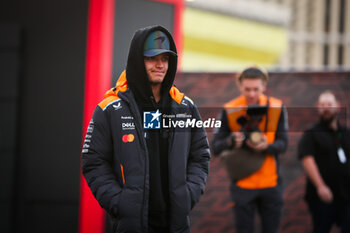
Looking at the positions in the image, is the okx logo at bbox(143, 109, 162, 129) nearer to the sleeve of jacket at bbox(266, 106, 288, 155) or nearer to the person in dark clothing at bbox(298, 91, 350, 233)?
the sleeve of jacket at bbox(266, 106, 288, 155)

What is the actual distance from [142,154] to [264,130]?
942mm

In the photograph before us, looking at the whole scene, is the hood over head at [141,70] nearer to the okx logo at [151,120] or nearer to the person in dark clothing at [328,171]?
the okx logo at [151,120]

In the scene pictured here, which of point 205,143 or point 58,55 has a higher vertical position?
point 58,55

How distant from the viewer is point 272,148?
2.52 meters

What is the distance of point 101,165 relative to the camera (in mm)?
1659

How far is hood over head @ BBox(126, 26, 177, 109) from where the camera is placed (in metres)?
1.67

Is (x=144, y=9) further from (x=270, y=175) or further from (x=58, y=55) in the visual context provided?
(x=270, y=175)

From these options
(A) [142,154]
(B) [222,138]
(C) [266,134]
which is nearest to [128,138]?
(A) [142,154]

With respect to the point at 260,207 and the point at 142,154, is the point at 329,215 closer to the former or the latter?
the point at 260,207

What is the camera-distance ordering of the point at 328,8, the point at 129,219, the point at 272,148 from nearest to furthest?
the point at 129,219 < the point at 272,148 < the point at 328,8

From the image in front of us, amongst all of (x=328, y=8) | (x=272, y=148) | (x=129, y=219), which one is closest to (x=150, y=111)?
(x=129, y=219)

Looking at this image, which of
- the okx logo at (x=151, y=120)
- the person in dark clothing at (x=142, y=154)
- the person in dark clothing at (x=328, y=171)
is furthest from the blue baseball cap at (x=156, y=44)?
the person in dark clothing at (x=328, y=171)

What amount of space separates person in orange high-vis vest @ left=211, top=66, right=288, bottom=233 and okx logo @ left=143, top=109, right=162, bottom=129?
2.25 feet

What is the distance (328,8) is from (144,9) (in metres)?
11.1
